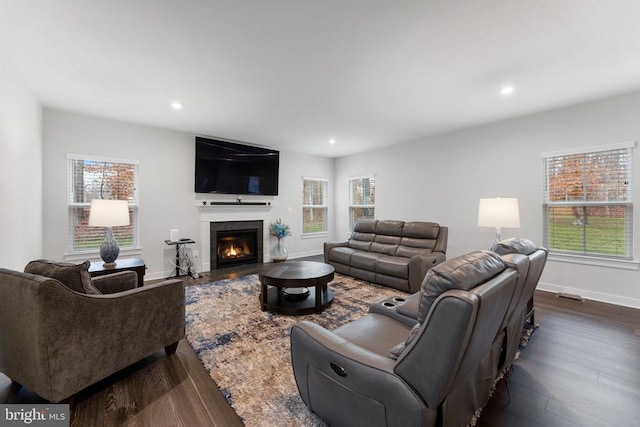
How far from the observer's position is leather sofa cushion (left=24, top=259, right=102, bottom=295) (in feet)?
5.80

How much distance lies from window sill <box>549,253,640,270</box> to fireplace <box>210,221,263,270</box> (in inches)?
207

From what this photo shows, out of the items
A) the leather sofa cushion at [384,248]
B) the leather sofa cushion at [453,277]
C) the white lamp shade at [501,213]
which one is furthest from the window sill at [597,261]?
the leather sofa cushion at [453,277]

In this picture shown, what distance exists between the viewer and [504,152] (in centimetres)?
437

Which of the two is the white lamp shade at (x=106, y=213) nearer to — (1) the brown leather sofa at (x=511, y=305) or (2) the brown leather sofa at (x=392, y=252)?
(1) the brown leather sofa at (x=511, y=305)

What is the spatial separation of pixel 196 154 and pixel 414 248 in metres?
4.30

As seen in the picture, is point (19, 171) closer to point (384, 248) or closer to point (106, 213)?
point (106, 213)

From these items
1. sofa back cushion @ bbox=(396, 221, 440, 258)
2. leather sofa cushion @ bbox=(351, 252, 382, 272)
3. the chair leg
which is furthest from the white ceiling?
the chair leg

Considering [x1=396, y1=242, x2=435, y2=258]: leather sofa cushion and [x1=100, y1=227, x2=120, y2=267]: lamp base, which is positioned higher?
[x1=100, y1=227, x2=120, y2=267]: lamp base

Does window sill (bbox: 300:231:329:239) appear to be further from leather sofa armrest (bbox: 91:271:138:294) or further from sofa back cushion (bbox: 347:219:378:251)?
leather sofa armrest (bbox: 91:271:138:294)

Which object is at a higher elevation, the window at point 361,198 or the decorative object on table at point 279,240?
the window at point 361,198

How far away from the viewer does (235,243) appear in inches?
227

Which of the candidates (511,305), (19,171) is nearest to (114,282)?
(19,171)

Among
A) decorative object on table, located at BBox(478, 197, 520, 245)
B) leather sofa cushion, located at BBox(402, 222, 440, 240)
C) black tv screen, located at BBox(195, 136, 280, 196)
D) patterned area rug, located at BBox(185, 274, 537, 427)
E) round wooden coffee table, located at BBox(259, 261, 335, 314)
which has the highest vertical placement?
black tv screen, located at BBox(195, 136, 280, 196)

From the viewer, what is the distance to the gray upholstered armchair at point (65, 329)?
1504 millimetres
